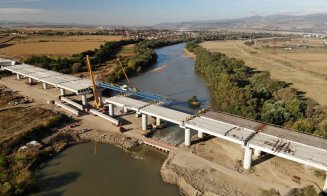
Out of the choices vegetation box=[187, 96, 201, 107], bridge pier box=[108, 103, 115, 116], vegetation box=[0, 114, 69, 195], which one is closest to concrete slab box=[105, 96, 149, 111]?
bridge pier box=[108, 103, 115, 116]

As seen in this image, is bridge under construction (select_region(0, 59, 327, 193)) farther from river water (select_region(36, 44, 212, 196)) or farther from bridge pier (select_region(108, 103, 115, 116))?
river water (select_region(36, 44, 212, 196))

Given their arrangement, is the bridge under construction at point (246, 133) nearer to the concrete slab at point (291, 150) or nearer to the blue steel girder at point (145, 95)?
the concrete slab at point (291, 150)

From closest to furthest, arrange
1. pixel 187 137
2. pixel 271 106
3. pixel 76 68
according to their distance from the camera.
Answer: pixel 187 137 → pixel 271 106 → pixel 76 68

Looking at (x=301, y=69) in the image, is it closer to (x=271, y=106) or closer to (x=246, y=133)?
(x=271, y=106)

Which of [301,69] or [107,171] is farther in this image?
[301,69]

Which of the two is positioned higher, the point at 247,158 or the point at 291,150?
the point at 291,150

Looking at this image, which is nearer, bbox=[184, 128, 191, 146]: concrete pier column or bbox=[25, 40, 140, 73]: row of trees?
bbox=[184, 128, 191, 146]: concrete pier column

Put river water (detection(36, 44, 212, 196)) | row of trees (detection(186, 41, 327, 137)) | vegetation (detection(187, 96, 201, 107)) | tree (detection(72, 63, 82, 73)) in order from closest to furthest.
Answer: river water (detection(36, 44, 212, 196)) < row of trees (detection(186, 41, 327, 137)) < vegetation (detection(187, 96, 201, 107)) < tree (detection(72, 63, 82, 73))


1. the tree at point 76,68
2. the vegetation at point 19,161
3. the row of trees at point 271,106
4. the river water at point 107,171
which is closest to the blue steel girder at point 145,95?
the river water at point 107,171

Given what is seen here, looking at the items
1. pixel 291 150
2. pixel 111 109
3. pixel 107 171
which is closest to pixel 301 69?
pixel 291 150

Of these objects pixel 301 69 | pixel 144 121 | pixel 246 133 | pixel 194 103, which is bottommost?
pixel 194 103

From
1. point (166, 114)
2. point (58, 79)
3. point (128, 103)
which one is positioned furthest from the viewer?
point (58, 79)
